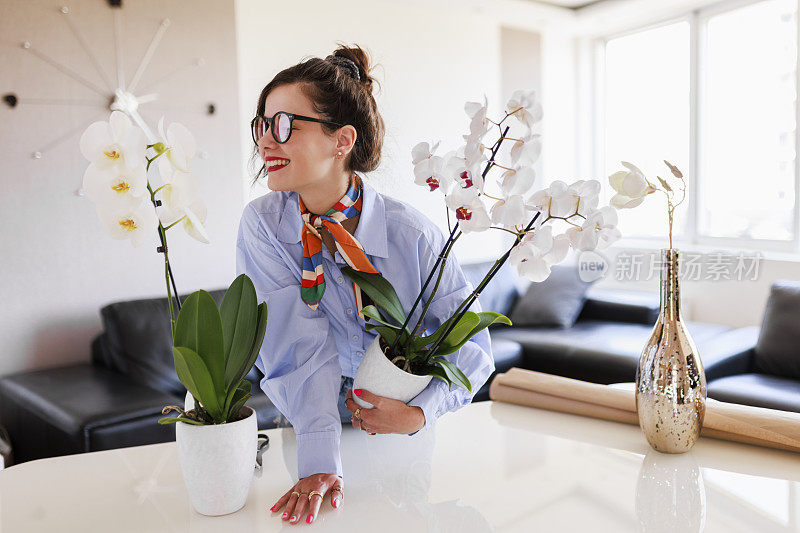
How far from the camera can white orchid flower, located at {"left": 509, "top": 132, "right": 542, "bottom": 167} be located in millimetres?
952

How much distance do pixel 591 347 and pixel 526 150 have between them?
10.2 ft

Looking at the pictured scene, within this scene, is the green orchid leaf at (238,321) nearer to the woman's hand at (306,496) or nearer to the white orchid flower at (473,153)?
the woman's hand at (306,496)

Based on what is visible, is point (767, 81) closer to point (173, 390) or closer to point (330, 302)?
point (173, 390)

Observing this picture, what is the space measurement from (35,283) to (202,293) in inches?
116

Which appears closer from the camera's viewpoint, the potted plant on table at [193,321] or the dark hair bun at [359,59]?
the potted plant on table at [193,321]

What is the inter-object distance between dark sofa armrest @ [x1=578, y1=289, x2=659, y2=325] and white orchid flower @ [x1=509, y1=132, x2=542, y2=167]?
142 inches

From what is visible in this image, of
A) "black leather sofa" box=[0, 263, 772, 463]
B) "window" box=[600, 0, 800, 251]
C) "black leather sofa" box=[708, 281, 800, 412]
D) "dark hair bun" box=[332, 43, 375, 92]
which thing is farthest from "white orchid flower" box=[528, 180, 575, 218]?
"window" box=[600, 0, 800, 251]

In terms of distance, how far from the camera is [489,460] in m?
1.18

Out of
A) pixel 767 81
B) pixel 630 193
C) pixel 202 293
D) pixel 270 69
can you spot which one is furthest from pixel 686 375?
pixel 767 81

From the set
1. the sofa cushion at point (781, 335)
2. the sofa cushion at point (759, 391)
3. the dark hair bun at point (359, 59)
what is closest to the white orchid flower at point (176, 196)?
the dark hair bun at point (359, 59)

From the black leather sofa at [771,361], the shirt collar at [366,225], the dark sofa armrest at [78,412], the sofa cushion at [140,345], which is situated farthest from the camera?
the sofa cushion at [140,345]

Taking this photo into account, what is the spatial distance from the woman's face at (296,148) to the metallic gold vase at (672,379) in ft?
1.99

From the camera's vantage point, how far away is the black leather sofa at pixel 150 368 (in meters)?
2.81

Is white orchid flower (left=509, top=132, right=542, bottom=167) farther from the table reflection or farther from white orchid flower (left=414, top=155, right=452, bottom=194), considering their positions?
the table reflection
